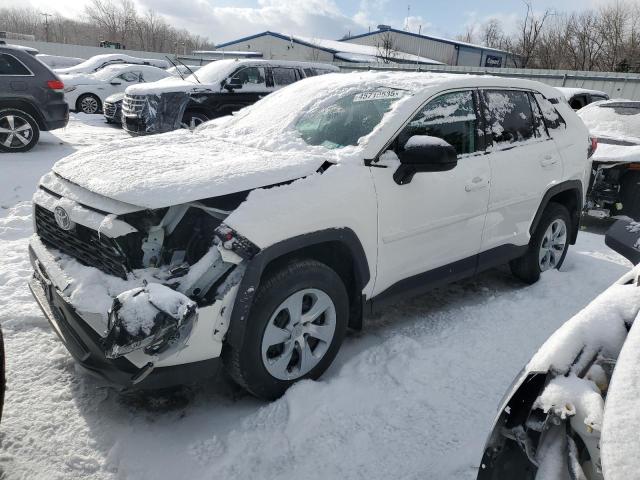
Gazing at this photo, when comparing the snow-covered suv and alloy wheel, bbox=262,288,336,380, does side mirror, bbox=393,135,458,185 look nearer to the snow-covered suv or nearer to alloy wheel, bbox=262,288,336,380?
the snow-covered suv

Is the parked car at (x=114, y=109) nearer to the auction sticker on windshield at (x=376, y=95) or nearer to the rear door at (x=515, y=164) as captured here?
the auction sticker on windshield at (x=376, y=95)

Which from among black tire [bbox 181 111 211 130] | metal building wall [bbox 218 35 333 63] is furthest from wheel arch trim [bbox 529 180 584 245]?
metal building wall [bbox 218 35 333 63]

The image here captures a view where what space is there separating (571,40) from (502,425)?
3931cm

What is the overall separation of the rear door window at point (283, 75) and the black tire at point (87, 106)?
258 inches

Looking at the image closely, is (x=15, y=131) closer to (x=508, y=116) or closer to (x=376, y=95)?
(x=376, y=95)

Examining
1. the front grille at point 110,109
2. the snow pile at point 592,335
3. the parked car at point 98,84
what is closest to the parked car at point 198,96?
the front grille at point 110,109

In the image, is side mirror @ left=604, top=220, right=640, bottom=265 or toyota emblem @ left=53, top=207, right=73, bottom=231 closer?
side mirror @ left=604, top=220, right=640, bottom=265

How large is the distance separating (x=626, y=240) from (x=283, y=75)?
9.04 meters

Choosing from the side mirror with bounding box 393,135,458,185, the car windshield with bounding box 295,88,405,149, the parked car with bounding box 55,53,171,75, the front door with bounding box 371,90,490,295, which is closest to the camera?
the side mirror with bounding box 393,135,458,185

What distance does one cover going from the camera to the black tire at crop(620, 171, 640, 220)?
645 cm

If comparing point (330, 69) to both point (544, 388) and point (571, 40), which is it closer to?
point (544, 388)

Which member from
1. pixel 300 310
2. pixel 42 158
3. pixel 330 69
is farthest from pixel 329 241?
pixel 330 69

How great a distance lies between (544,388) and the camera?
1.41m

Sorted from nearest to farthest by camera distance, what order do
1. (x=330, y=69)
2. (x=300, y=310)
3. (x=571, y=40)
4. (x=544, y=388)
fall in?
(x=544, y=388), (x=300, y=310), (x=330, y=69), (x=571, y=40)
